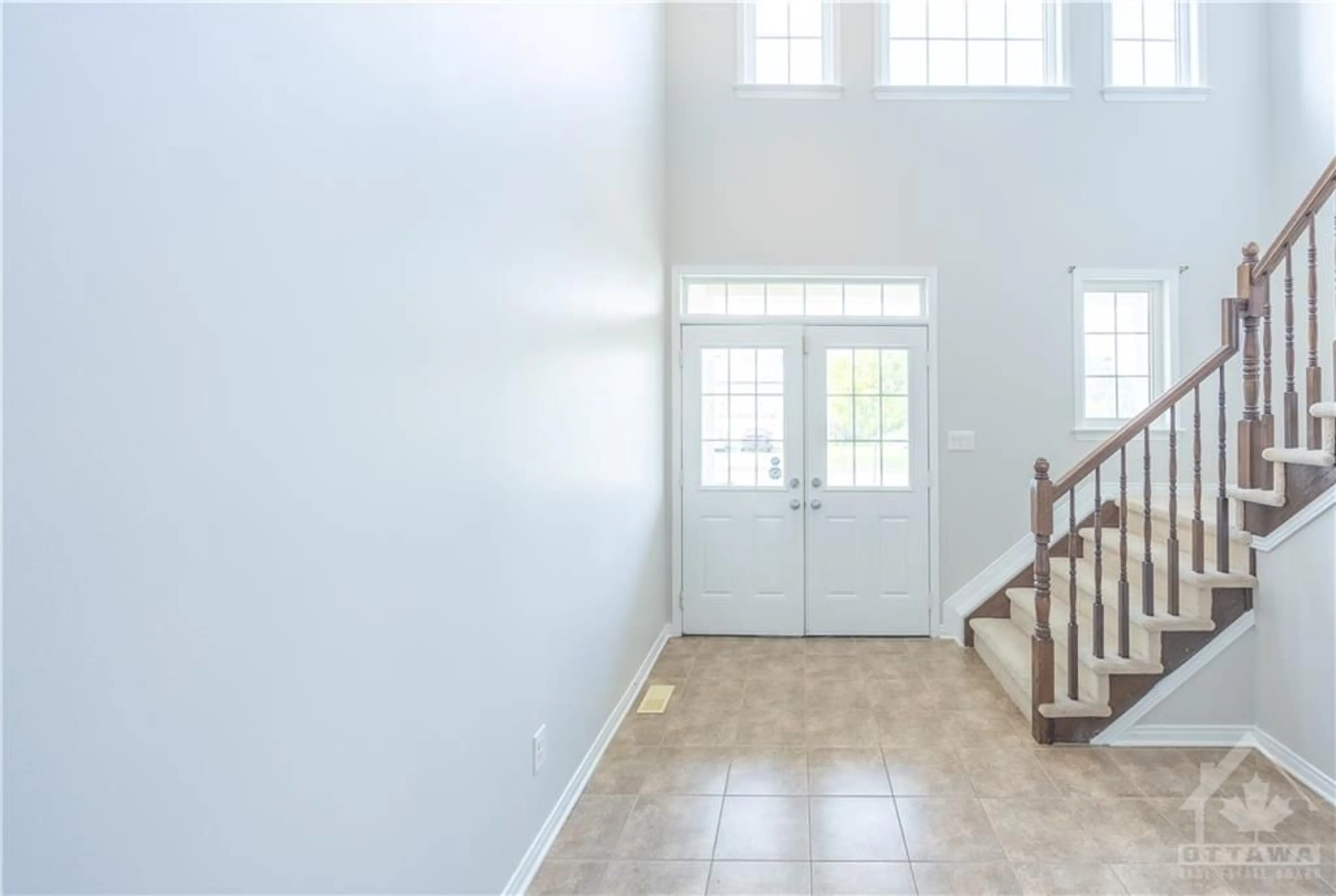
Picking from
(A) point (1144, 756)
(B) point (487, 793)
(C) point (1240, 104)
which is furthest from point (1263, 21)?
(B) point (487, 793)

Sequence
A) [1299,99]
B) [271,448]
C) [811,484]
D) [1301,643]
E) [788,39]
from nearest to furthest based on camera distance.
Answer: [271,448] → [1301,643] → [1299,99] → [811,484] → [788,39]

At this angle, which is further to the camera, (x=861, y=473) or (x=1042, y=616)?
(x=861, y=473)

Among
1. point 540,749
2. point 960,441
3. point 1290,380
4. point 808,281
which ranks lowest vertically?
point 540,749

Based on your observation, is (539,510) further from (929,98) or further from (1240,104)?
(1240,104)

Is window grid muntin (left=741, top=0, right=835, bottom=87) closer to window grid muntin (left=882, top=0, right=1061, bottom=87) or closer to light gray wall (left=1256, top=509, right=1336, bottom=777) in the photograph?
window grid muntin (left=882, top=0, right=1061, bottom=87)

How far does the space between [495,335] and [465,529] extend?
535 millimetres

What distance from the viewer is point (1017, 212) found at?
4.36 m

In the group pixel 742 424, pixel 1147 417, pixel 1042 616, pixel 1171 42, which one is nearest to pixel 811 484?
pixel 742 424

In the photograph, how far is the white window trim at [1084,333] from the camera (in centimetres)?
433

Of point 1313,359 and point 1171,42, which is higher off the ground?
point 1171,42

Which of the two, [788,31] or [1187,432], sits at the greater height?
[788,31]

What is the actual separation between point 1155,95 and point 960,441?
8.68 feet

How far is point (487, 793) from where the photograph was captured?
67.4 inches

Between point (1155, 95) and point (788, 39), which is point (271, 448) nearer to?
point (788, 39)
